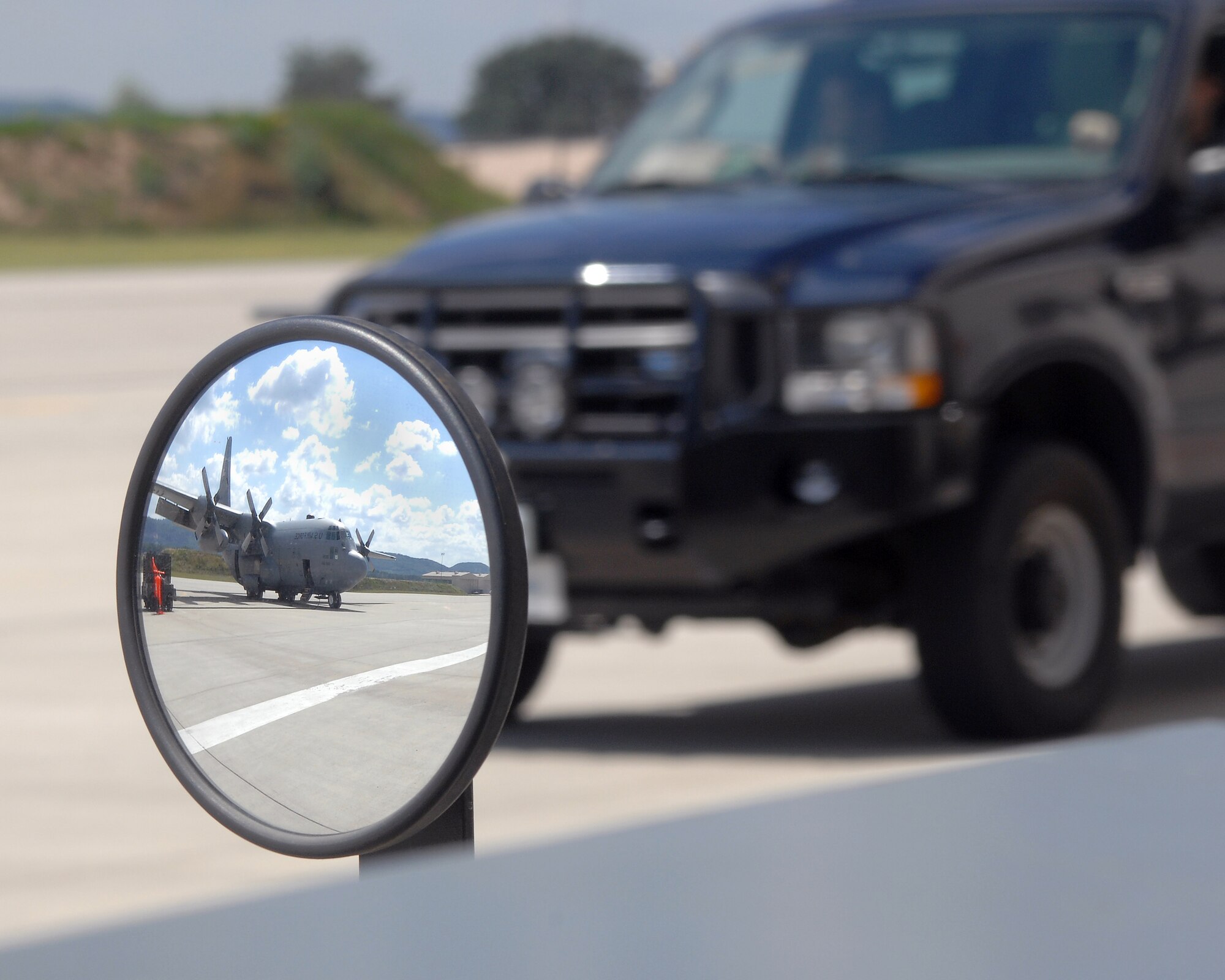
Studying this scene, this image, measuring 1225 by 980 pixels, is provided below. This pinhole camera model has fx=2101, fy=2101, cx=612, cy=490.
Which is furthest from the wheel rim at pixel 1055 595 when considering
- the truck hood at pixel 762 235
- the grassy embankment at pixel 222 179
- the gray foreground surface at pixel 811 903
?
the grassy embankment at pixel 222 179

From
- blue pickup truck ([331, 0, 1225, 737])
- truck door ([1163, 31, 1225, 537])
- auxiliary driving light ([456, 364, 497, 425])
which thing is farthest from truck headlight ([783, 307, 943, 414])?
truck door ([1163, 31, 1225, 537])

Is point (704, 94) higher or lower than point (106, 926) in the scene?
higher

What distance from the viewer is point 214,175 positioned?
78.3 m

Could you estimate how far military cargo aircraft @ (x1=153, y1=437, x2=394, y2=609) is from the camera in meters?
1.38

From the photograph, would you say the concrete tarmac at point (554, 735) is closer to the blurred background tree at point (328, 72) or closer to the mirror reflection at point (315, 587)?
the mirror reflection at point (315, 587)

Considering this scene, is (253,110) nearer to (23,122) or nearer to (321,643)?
(23,122)

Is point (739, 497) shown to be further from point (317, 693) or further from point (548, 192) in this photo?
point (317, 693)

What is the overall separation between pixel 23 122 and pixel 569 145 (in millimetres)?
74057

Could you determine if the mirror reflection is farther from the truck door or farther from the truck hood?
the truck door

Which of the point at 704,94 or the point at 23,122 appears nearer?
the point at 704,94

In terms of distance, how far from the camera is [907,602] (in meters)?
5.72

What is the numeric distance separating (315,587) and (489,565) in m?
0.12

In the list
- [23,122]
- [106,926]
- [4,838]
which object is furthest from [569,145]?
[23,122]

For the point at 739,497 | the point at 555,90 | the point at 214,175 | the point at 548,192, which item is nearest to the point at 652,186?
the point at 548,192
